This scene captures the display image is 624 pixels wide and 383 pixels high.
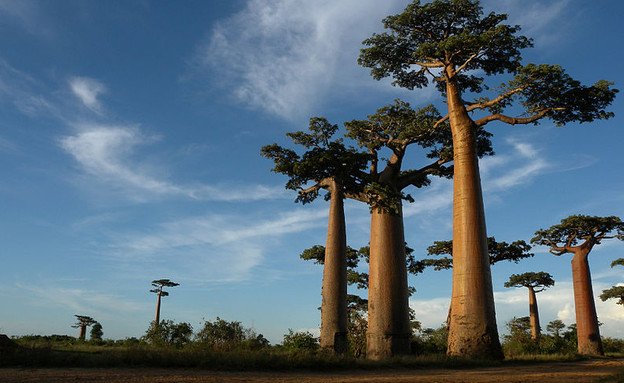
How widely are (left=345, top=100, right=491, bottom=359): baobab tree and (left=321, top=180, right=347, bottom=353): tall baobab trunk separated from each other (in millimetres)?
1122

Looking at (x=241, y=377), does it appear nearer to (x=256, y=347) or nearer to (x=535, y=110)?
(x=256, y=347)

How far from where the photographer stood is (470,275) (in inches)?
555

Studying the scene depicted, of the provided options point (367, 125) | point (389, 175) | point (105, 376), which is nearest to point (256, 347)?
point (105, 376)

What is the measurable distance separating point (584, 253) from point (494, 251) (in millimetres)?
5094

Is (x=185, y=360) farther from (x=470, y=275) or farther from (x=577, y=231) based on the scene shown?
(x=577, y=231)

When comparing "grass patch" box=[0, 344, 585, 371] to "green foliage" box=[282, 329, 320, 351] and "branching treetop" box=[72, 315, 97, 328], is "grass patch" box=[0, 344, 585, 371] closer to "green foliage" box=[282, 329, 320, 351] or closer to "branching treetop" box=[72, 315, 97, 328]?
"green foliage" box=[282, 329, 320, 351]

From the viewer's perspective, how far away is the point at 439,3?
17531 millimetres

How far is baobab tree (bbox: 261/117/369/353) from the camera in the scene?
18.1 m

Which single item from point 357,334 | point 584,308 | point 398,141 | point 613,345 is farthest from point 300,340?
point 613,345

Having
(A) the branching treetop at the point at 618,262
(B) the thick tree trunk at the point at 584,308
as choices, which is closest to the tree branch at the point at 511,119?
(B) the thick tree trunk at the point at 584,308

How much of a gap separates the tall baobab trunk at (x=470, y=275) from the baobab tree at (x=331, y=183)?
489 cm

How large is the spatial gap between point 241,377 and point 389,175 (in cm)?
1257

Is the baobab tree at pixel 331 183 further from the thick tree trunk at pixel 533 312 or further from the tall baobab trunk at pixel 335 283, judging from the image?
the thick tree trunk at pixel 533 312

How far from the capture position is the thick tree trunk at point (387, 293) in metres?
16.8
